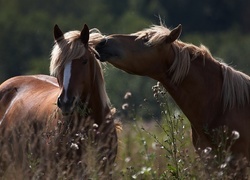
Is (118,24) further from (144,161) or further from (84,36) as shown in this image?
(144,161)

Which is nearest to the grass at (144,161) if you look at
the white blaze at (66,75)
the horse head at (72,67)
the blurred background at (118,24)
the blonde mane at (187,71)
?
the blonde mane at (187,71)

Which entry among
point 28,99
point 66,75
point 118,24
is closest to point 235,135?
point 66,75

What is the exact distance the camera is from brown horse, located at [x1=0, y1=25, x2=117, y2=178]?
9672 millimetres

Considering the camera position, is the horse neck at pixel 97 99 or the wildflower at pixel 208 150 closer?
the wildflower at pixel 208 150

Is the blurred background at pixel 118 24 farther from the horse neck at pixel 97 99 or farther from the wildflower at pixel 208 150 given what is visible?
the wildflower at pixel 208 150

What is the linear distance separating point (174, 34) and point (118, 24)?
40843 millimetres

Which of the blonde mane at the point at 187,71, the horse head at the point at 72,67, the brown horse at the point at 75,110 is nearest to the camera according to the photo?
the brown horse at the point at 75,110

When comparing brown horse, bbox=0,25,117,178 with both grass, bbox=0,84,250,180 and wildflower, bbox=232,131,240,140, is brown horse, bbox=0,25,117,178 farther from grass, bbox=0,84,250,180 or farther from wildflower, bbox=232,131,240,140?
wildflower, bbox=232,131,240,140

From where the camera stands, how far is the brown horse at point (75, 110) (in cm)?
967

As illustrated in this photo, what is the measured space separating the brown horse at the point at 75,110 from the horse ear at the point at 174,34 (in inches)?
30.6

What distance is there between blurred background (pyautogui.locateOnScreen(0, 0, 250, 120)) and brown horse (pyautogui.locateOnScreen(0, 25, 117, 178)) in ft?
73.3

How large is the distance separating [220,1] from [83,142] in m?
47.8

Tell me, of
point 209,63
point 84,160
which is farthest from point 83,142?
point 209,63

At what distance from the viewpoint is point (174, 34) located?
9898 mm
